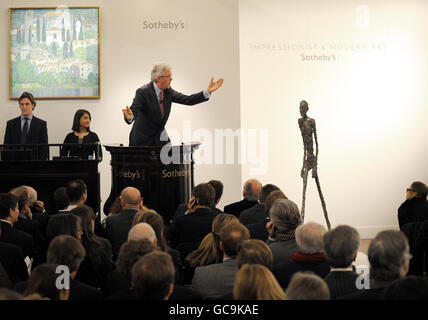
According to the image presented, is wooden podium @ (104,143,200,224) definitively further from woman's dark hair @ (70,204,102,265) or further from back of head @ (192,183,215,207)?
woman's dark hair @ (70,204,102,265)

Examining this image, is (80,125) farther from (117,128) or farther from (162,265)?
(162,265)

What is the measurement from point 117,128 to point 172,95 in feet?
7.77

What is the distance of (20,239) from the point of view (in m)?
4.85

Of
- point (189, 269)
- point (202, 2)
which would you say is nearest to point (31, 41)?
point (202, 2)

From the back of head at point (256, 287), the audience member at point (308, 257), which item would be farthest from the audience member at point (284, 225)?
the back of head at point (256, 287)

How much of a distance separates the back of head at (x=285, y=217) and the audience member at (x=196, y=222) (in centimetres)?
82

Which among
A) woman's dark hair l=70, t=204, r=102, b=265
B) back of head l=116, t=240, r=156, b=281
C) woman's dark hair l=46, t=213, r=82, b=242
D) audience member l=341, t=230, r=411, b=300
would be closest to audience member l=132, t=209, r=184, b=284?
woman's dark hair l=70, t=204, r=102, b=265

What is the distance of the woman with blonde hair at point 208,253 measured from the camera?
4569mm

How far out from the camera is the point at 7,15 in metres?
9.41

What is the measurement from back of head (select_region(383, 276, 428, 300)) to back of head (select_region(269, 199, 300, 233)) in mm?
1810

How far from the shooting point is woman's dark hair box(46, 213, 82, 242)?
434 cm

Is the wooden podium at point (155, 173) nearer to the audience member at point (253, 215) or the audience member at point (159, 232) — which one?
the audience member at point (253, 215)

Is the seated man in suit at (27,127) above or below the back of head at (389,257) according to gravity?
above

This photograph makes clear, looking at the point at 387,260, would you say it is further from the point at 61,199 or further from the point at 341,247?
the point at 61,199
